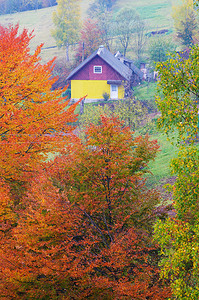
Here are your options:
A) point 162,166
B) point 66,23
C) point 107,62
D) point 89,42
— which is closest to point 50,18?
point 66,23

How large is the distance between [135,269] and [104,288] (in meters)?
1.16

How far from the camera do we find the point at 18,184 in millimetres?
18031

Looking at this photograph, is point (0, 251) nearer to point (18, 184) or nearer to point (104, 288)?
point (104, 288)

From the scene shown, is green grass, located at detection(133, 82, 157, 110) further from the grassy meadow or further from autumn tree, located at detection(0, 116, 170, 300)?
autumn tree, located at detection(0, 116, 170, 300)

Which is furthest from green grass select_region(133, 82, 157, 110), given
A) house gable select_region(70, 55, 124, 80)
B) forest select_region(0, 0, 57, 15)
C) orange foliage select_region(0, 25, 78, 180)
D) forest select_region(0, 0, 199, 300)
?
forest select_region(0, 0, 57, 15)

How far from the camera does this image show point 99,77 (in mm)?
54500

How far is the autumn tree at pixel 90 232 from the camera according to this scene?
10.6 m

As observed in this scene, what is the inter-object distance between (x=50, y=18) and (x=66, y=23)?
30.1 m

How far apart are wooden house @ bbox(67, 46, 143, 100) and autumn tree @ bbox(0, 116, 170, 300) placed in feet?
137

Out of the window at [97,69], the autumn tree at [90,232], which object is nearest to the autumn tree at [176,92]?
the autumn tree at [90,232]

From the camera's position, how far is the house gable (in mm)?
53688

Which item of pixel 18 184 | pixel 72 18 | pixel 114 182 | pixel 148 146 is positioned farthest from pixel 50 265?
pixel 72 18

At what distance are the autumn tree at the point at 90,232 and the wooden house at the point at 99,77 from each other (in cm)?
4177

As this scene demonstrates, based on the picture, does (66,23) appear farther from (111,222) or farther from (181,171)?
(181,171)
